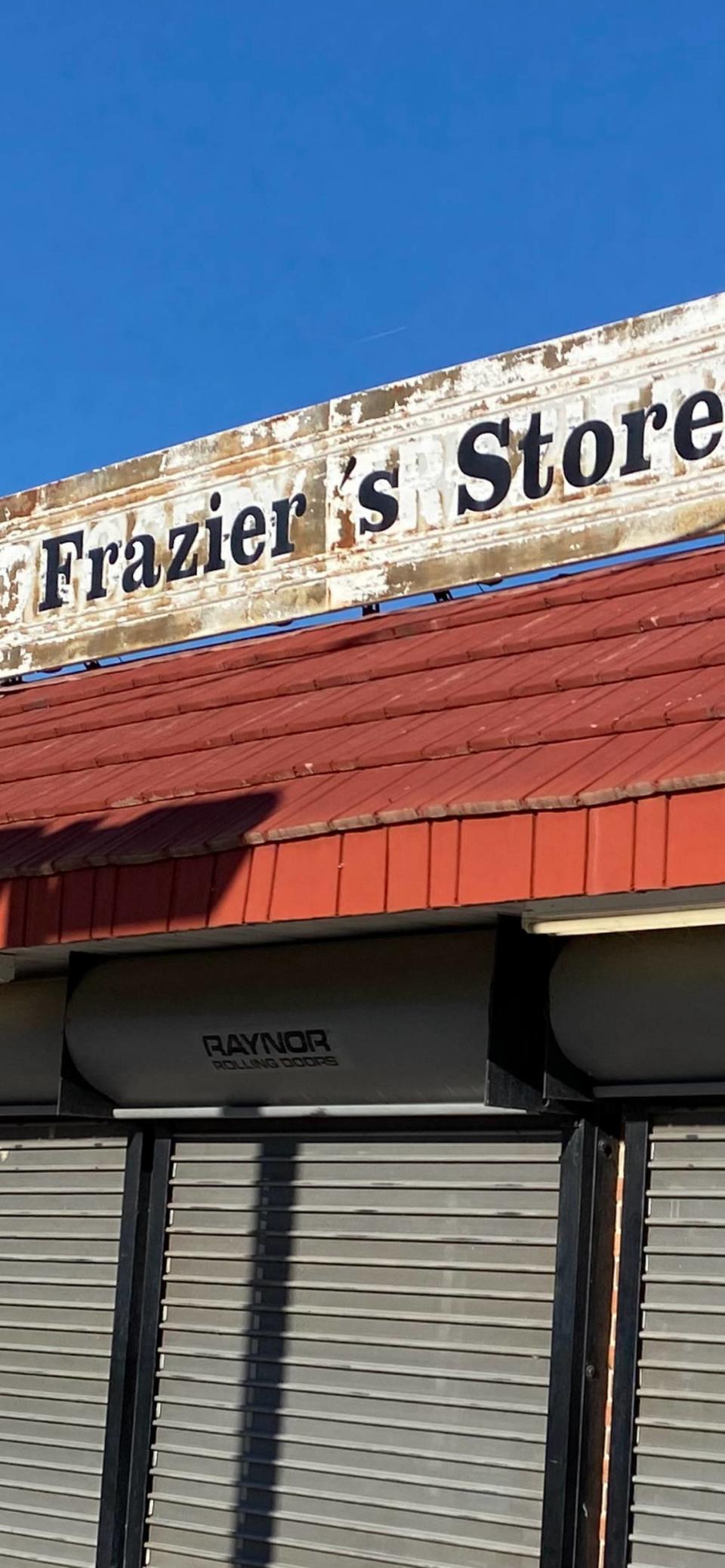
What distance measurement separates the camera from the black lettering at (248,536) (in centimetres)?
962

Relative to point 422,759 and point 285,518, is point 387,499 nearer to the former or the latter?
point 285,518

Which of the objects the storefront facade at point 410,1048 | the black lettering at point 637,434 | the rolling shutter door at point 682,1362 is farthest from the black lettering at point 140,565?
the rolling shutter door at point 682,1362

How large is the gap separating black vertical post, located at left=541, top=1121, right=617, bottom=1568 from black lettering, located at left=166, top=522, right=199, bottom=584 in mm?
4310

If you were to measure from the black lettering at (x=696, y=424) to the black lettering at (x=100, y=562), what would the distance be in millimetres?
3318

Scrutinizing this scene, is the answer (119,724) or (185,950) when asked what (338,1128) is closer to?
(185,950)

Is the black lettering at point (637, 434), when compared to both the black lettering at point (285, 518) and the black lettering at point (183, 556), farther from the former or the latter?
the black lettering at point (183, 556)

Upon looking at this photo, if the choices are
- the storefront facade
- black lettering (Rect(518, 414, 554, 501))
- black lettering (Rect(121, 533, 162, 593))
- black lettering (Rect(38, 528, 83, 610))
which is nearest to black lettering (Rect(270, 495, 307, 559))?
the storefront facade

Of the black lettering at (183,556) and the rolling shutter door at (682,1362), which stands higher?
the black lettering at (183,556)

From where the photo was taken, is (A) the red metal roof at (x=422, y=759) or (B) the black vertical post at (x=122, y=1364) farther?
(B) the black vertical post at (x=122, y=1364)

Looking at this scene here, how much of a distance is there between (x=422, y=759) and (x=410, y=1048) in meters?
1.00

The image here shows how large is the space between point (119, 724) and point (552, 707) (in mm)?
2716

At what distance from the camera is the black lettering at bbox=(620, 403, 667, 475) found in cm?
818

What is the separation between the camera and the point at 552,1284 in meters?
6.39

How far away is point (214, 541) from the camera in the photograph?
32.2 feet
